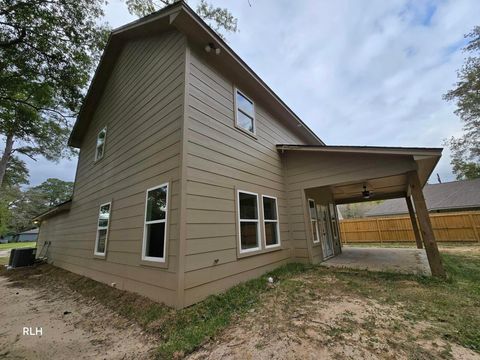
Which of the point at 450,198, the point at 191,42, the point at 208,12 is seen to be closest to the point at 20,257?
the point at 191,42

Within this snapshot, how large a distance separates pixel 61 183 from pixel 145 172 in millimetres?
61110

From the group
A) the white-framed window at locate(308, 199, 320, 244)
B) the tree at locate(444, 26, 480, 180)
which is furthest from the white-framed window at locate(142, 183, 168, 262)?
the tree at locate(444, 26, 480, 180)

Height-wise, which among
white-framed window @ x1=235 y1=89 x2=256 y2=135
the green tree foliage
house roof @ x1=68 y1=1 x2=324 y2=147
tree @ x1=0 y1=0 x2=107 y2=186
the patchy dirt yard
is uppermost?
the green tree foliage

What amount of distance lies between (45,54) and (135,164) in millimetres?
7791

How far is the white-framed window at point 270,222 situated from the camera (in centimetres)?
562

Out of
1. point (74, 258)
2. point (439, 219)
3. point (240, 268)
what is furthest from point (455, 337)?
point (439, 219)

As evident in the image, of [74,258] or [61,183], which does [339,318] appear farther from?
[61,183]

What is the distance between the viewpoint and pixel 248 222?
5.02m

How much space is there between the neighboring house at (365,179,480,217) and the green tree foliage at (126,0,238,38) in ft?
67.4

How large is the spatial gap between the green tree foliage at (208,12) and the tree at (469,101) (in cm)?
1521

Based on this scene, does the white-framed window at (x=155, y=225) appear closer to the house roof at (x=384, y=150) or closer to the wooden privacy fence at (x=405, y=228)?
the house roof at (x=384, y=150)

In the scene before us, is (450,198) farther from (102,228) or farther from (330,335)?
(102,228)

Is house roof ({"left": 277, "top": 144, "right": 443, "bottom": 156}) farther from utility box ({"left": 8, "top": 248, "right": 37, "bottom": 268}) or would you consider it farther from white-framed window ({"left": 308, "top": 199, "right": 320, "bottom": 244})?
utility box ({"left": 8, "top": 248, "right": 37, "bottom": 268})

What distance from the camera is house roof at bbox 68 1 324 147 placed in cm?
432
